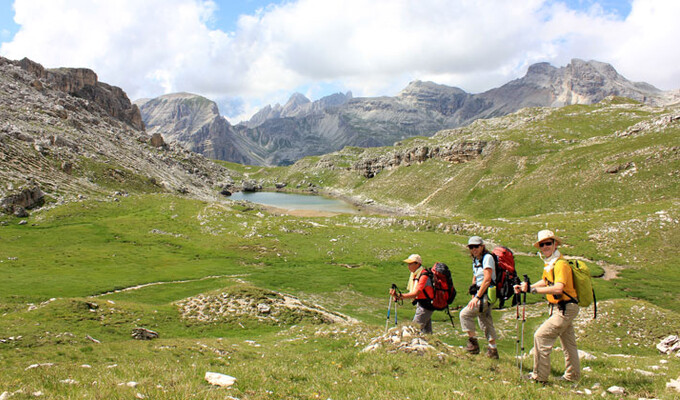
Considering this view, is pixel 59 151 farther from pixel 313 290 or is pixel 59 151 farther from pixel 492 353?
pixel 492 353

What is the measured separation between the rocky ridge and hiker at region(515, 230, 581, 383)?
89.3 m

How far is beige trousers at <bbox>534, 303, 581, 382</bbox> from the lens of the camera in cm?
1119

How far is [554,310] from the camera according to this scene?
11.6m

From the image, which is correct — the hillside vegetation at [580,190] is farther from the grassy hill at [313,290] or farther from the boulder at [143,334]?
the boulder at [143,334]

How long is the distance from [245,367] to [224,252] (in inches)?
2000

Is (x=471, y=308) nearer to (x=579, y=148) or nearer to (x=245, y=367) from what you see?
(x=245, y=367)

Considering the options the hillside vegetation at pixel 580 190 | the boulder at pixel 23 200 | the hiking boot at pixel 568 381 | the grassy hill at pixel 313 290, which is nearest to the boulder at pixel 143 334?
the grassy hill at pixel 313 290

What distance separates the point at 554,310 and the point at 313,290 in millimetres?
32358

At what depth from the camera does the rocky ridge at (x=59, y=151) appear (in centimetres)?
8304

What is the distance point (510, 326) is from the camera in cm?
3173

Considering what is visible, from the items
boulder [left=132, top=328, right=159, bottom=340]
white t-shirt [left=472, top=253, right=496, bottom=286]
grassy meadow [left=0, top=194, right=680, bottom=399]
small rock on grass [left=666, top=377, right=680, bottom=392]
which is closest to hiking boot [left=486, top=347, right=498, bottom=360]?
grassy meadow [left=0, top=194, right=680, bottom=399]

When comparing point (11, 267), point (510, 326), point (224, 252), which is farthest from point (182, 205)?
point (510, 326)

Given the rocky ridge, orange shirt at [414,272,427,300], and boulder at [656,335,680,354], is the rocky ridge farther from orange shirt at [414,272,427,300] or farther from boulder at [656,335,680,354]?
boulder at [656,335,680,354]

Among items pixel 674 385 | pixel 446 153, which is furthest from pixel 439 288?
pixel 446 153
